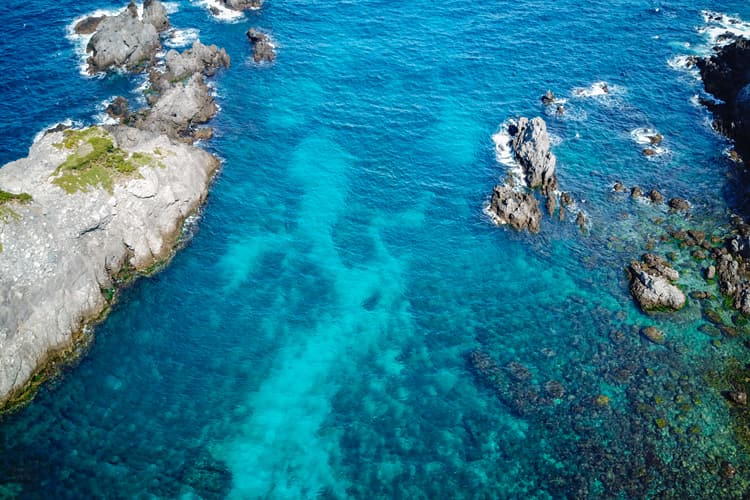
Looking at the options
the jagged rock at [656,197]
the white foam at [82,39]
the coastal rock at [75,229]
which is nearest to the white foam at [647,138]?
the jagged rock at [656,197]

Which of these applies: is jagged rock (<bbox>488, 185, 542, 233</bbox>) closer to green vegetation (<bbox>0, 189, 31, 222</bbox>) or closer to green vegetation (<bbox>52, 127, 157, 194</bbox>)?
green vegetation (<bbox>52, 127, 157, 194</bbox>)

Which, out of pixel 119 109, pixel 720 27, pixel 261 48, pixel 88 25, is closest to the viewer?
pixel 119 109

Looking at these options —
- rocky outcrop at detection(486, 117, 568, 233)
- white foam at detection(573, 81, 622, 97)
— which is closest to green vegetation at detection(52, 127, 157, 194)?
rocky outcrop at detection(486, 117, 568, 233)

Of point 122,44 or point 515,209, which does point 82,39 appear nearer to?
point 122,44

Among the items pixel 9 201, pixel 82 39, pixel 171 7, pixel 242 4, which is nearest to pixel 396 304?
pixel 9 201

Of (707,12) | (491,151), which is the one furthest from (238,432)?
(707,12)
